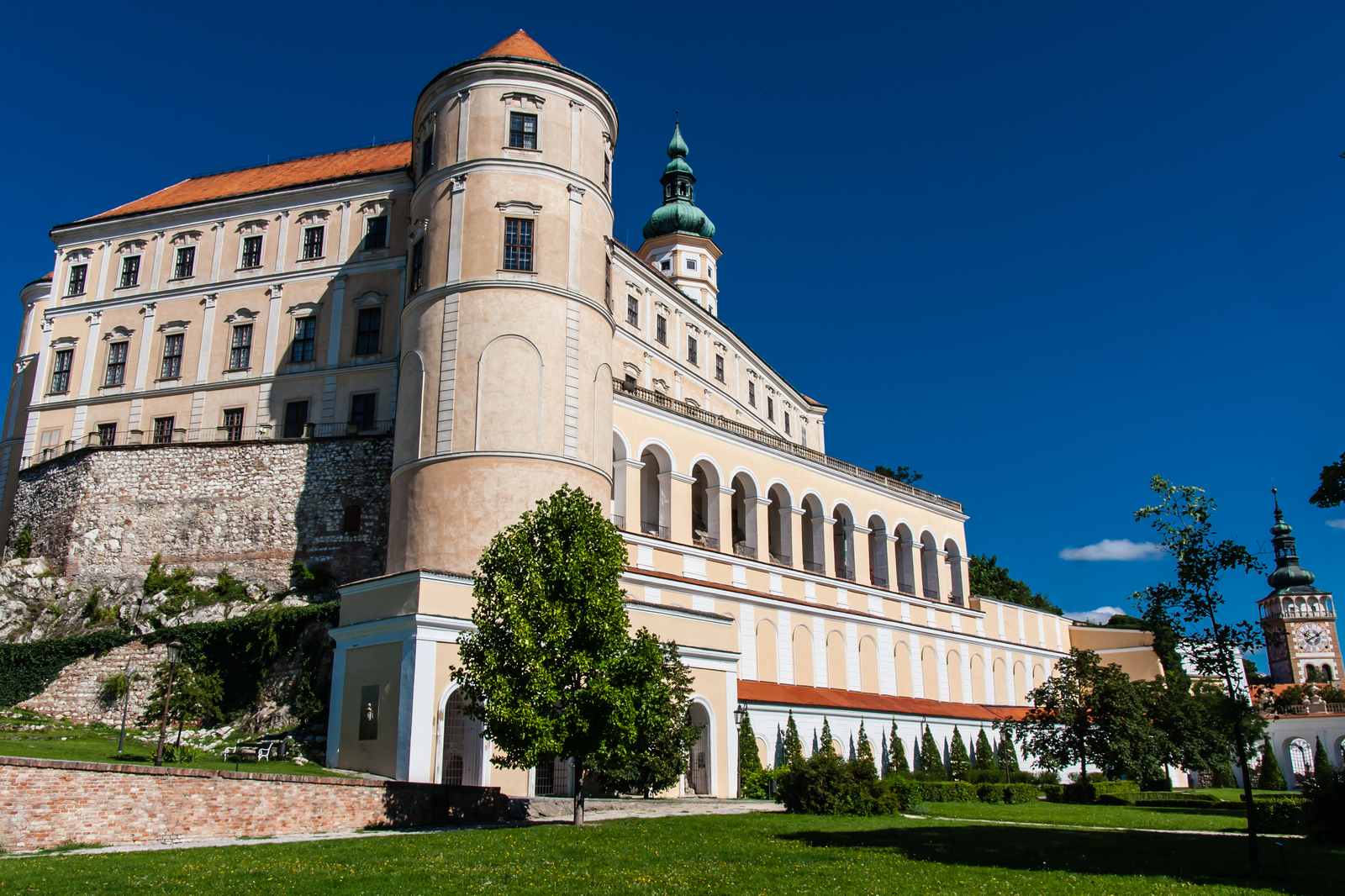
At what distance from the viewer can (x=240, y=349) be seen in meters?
43.3

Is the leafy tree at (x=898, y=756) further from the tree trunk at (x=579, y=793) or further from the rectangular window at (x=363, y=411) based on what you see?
the rectangular window at (x=363, y=411)

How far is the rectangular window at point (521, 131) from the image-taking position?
3528 cm

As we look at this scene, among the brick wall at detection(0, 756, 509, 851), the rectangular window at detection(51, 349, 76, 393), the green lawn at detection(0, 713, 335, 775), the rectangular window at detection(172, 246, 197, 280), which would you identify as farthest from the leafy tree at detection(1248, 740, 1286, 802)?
the rectangular window at detection(51, 349, 76, 393)

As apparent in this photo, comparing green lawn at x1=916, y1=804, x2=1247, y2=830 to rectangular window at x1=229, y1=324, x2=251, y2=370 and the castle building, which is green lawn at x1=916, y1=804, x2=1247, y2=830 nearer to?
the castle building

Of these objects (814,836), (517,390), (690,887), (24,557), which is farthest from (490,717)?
(24,557)

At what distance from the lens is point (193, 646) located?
3203cm

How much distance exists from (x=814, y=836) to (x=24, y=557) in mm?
34662

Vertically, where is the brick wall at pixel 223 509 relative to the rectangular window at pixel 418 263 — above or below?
below

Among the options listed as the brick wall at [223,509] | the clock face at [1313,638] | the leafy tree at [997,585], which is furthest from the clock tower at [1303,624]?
the brick wall at [223,509]

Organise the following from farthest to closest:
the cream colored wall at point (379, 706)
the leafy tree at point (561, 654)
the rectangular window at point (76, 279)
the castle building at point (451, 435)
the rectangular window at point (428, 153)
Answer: the rectangular window at point (76, 279), the rectangular window at point (428, 153), the castle building at point (451, 435), the cream colored wall at point (379, 706), the leafy tree at point (561, 654)

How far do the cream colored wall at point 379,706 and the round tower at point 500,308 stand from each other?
4.56 meters

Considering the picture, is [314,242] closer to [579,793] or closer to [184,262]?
[184,262]

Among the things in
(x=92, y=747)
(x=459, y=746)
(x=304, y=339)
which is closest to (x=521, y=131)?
(x=304, y=339)

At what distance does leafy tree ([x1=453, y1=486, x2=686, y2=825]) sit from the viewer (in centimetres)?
1961
